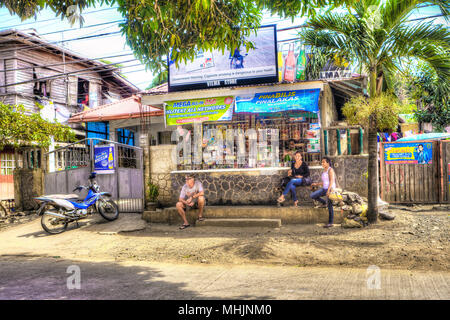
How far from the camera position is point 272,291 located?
4441mm

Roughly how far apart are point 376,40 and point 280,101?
3061mm

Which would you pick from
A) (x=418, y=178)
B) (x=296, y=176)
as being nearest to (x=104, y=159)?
(x=296, y=176)

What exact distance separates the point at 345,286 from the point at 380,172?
23.6 ft

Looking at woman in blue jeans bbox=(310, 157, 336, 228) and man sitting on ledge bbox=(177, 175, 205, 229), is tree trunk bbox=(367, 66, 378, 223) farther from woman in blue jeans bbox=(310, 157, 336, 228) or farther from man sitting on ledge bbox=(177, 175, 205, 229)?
man sitting on ledge bbox=(177, 175, 205, 229)

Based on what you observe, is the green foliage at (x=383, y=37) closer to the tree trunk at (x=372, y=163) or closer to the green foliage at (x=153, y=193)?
Answer: the tree trunk at (x=372, y=163)

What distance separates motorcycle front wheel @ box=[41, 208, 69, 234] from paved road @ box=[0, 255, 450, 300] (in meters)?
3.07

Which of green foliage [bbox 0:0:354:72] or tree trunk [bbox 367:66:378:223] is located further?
tree trunk [bbox 367:66:378:223]

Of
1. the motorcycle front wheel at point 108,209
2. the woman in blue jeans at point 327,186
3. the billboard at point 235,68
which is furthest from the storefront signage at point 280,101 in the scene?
the motorcycle front wheel at point 108,209

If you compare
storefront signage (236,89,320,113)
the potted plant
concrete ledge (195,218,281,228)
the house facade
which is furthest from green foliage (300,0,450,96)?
the house facade

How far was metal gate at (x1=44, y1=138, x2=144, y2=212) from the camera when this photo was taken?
11.0m

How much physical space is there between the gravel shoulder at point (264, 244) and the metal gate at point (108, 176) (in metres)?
1.37

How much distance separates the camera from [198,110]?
10.8 meters

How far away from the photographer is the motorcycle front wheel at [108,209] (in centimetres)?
998
